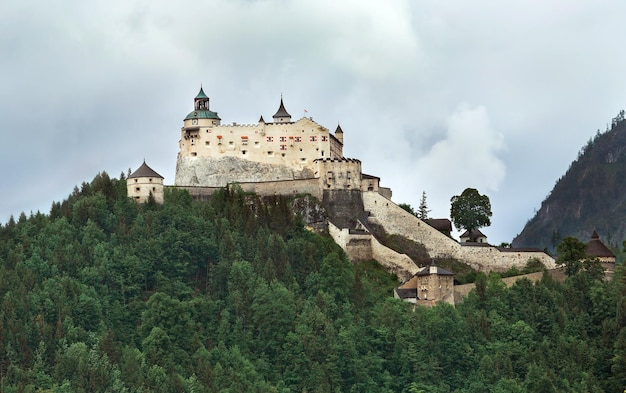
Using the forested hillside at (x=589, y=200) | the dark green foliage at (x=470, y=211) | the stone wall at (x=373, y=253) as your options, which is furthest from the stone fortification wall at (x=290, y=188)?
the forested hillside at (x=589, y=200)

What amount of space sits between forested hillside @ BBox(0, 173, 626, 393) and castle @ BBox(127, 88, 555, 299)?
5.46 ft

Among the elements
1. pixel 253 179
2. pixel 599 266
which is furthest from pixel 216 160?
pixel 599 266

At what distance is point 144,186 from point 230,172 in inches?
282

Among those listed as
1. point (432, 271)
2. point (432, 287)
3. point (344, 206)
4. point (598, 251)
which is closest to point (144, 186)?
point (344, 206)

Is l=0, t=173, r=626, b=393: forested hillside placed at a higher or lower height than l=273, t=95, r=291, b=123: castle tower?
lower

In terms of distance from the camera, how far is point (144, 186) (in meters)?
106

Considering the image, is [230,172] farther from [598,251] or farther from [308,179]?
[598,251]

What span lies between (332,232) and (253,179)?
7602 mm

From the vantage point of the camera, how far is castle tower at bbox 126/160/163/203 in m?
106

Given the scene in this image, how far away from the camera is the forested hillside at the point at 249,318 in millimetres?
91812

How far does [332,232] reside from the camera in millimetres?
106375

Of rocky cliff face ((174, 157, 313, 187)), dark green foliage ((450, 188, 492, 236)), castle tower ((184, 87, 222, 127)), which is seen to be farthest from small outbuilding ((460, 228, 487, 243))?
castle tower ((184, 87, 222, 127))

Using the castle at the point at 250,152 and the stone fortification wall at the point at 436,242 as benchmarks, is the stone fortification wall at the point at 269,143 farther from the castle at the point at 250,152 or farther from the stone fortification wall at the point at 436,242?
the stone fortification wall at the point at 436,242

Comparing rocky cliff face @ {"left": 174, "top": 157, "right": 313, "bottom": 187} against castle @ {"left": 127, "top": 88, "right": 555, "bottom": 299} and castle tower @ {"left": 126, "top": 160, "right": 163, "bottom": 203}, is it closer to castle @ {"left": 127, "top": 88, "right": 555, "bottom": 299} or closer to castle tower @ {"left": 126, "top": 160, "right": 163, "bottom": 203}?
castle @ {"left": 127, "top": 88, "right": 555, "bottom": 299}
